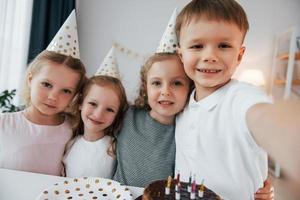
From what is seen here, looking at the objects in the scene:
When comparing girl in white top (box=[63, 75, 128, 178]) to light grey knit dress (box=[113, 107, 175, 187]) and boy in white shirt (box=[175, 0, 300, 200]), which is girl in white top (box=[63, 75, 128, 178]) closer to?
light grey knit dress (box=[113, 107, 175, 187])

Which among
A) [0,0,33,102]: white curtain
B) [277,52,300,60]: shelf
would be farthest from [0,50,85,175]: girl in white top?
[277,52,300,60]: shelf

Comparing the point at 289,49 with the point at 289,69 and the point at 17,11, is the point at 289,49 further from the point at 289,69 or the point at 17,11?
the point at 17,11

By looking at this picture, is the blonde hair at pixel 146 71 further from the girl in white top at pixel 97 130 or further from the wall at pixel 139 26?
the wall at pixel 139 26

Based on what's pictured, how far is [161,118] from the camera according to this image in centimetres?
102

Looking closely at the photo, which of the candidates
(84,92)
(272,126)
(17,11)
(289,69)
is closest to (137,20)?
(17,11)

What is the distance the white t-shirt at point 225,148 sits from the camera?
0.70 m

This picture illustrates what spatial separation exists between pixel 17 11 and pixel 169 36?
242 cm

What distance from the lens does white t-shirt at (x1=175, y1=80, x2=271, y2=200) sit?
0.70 meters

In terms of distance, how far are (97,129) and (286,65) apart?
12.1ft

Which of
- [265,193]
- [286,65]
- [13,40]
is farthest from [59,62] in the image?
[286,65]

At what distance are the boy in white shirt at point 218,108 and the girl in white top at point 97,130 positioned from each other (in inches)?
12.2

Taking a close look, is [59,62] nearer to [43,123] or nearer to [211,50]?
[43,123]

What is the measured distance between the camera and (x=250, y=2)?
384 centimetres

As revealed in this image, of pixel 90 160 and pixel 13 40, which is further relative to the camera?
pixel 13 40
